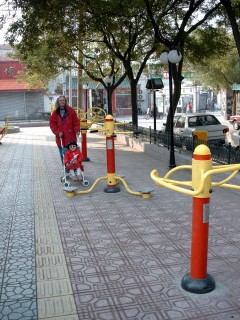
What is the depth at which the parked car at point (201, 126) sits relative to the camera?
1408 cm

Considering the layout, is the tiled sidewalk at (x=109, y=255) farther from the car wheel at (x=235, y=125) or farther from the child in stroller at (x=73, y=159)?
the car wheel at (x=235, y=125)

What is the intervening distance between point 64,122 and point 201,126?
24.2ft

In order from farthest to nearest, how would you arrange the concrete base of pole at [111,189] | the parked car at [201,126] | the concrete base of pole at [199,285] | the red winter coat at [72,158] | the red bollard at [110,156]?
the parked car at [201,126] → the red winter coat at [72,158] → the concrete base of pole at [111,189] → the red bollard at [110,156] → the concrete base of pole at [199,285]

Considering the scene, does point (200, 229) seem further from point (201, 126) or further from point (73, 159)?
point (201, 126)

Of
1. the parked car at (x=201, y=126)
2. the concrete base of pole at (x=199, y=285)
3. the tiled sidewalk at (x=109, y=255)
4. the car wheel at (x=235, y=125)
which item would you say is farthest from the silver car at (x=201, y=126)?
the car wheel at (x=235, y=125)

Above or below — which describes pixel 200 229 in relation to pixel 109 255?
above

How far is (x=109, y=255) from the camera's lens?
454 cm

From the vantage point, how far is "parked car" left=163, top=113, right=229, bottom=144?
14078mm

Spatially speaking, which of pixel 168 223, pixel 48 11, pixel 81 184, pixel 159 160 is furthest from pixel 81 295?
pixel 48 11

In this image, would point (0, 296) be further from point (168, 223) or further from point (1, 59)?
point (1, 59)

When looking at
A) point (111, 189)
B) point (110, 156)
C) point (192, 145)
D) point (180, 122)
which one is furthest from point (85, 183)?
point (180, 122)

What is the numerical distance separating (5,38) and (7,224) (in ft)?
32.5

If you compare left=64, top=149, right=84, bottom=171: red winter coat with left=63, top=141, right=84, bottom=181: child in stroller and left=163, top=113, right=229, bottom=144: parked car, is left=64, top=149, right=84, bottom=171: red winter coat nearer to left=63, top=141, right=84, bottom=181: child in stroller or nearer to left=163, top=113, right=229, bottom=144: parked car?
left=63, top=141, right=84, bottom=181: child in stroller

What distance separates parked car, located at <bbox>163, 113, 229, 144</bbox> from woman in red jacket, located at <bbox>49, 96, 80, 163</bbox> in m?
6.56
